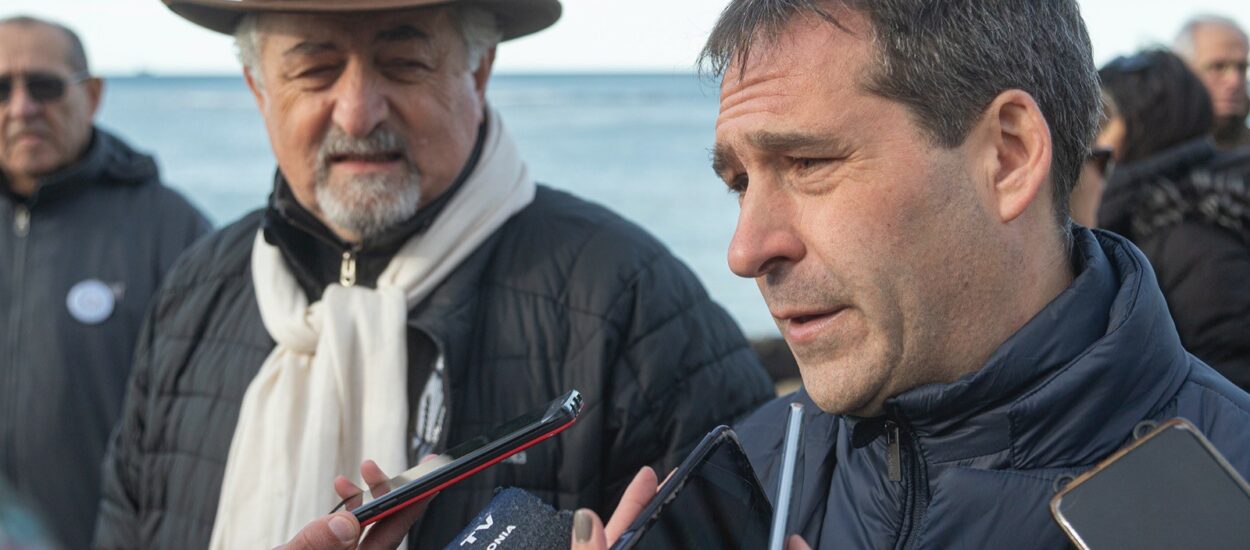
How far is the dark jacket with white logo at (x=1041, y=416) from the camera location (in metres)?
1.79

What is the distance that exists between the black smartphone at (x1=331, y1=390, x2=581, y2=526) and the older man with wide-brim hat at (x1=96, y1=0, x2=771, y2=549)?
2.58 ft

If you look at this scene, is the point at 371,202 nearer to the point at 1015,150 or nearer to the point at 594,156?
the point at 1015,150

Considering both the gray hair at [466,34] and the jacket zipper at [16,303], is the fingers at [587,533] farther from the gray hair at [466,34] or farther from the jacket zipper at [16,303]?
the jacket zipper at [16,303]

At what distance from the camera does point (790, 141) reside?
1.92 meters

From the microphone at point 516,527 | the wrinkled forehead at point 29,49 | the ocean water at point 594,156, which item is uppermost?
the wrinkled forehead at point 29,49

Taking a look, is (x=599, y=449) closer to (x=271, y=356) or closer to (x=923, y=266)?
(x=271, y=356)

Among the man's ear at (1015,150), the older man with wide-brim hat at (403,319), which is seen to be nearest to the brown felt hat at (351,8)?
the older man with wide-brim hat at (403,319)

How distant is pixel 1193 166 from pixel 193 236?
364cm

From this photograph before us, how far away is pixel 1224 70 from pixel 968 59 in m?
4.83

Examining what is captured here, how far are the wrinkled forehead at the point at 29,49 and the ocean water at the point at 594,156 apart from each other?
2481mm

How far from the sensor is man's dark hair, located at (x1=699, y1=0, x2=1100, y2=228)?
1.87m

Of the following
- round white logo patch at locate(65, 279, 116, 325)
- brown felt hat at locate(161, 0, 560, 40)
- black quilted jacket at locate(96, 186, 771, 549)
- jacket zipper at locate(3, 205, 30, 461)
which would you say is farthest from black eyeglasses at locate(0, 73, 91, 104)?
black quilted jacket at locate(96, 186, 771, 549)

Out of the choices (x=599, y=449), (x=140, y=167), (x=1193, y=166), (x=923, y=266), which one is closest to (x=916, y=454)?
(x=923, y=266)

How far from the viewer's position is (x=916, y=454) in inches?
75.1
